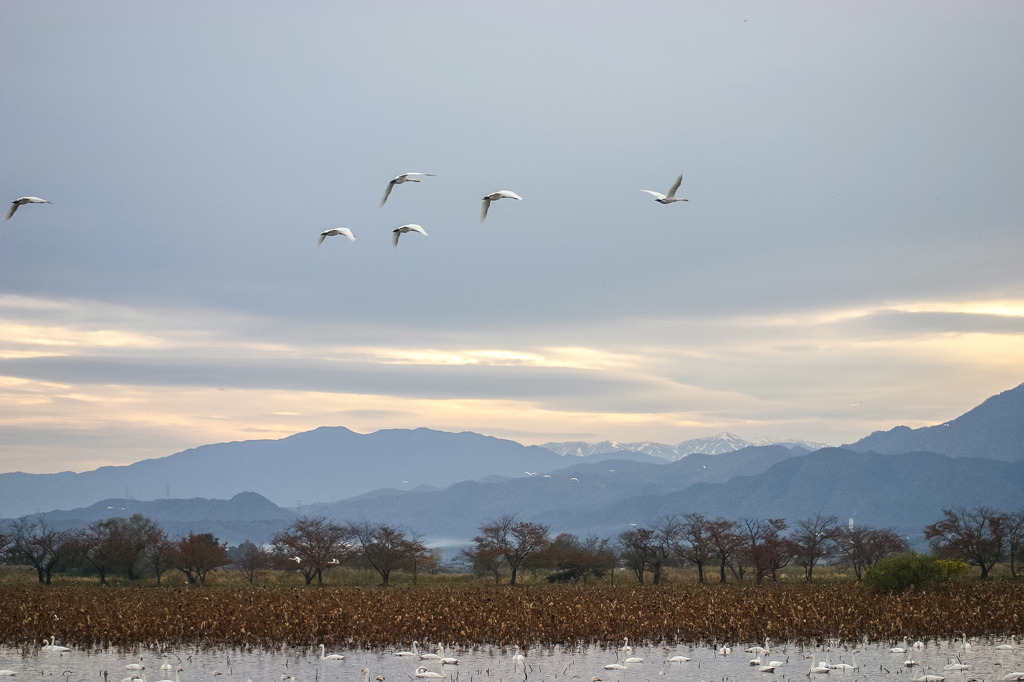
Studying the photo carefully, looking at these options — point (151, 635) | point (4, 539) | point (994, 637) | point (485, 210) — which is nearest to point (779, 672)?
point (994, 637)

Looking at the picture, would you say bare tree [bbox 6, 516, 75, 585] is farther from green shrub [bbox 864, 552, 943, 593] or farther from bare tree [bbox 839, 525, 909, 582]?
bare tree [bbox 839, 525, 909, 582]

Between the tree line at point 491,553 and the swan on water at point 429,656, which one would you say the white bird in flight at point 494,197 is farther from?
the tree line at point 491,553

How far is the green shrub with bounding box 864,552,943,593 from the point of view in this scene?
217ft

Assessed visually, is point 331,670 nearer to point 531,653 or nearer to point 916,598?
point 531,653

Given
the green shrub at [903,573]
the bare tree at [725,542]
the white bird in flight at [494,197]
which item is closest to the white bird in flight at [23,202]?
the white bird in flight at [494,197]

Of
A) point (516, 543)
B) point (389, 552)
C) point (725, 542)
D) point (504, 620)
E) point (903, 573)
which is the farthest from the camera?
point (516, 543)

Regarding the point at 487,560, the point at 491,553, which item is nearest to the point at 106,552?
the point at 487,560

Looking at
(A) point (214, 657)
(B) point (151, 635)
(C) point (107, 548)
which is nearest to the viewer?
(A) point (214, 657)

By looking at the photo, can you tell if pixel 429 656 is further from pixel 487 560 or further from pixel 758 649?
pixel 487 560


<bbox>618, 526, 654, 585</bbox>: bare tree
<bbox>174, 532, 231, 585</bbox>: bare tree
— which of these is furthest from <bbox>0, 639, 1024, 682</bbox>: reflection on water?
<bbox>618, 526, 654, 585</bbox>: bare tree

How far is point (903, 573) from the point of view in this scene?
66000 millimetres

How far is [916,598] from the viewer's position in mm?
60031

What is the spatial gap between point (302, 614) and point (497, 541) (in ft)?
202

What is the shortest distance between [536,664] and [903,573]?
34.1 m
